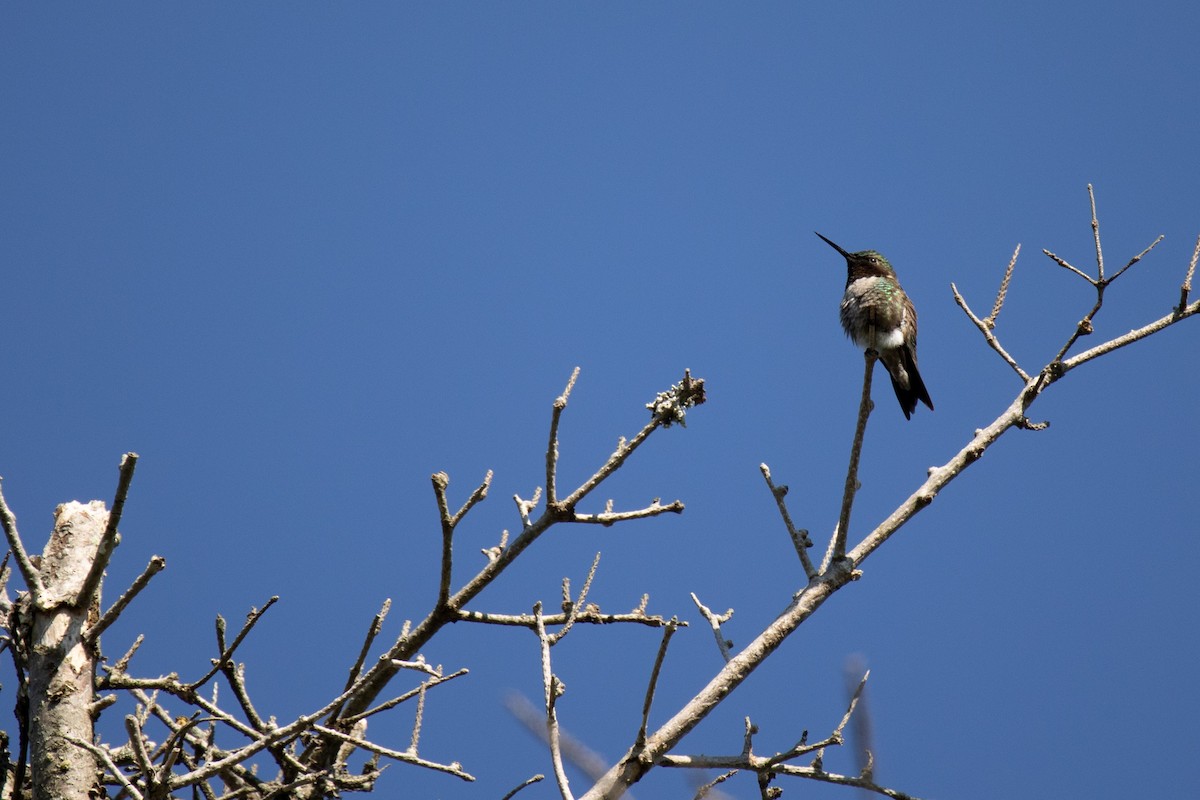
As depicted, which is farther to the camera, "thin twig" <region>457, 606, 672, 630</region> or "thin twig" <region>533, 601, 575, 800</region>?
"thin twig" <region>457, 606, 672, 630</region>

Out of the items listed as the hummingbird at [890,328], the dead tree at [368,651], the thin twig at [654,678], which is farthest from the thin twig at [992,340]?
the hummingbird at [890,328]

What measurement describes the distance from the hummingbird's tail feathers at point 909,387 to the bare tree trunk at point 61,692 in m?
5.94

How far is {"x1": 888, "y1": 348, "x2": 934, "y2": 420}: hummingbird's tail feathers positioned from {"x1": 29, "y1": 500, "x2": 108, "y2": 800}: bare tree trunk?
5.94 m

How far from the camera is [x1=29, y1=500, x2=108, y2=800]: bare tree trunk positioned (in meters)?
3.11

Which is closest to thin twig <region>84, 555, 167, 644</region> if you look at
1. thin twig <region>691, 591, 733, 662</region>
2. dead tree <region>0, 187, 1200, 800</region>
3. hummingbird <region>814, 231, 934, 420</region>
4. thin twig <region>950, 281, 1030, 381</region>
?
dead tree <region>0, 187, 1200, 800</region>

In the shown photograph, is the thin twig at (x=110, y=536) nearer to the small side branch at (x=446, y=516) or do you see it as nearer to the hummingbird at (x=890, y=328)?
the small side branch at (x=446, y=516)

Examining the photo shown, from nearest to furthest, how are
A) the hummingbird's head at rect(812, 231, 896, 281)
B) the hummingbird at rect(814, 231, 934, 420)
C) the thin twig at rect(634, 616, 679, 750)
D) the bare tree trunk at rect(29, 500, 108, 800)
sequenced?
the thin twig at rect(634, 616, 679, 750)
the bare tree trunk at rect(29, 500, 108, 800)
the hummingbird at rect(814, 231, 934, 420)
the hummingbird's head at rect(812, 231, 896, 281)

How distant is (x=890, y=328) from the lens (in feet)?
25.7

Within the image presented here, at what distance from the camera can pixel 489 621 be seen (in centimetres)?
329

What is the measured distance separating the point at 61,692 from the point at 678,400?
6.75ft

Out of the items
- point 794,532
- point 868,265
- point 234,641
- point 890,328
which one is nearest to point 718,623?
point 794,532

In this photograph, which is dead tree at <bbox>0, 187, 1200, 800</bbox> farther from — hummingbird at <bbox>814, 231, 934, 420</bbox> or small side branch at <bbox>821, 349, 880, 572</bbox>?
hummingbird at <bbox>814, 231, 934, 420</bbox>

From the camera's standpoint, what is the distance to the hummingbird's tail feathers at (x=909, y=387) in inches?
311

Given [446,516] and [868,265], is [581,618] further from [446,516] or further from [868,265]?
[868,265]
